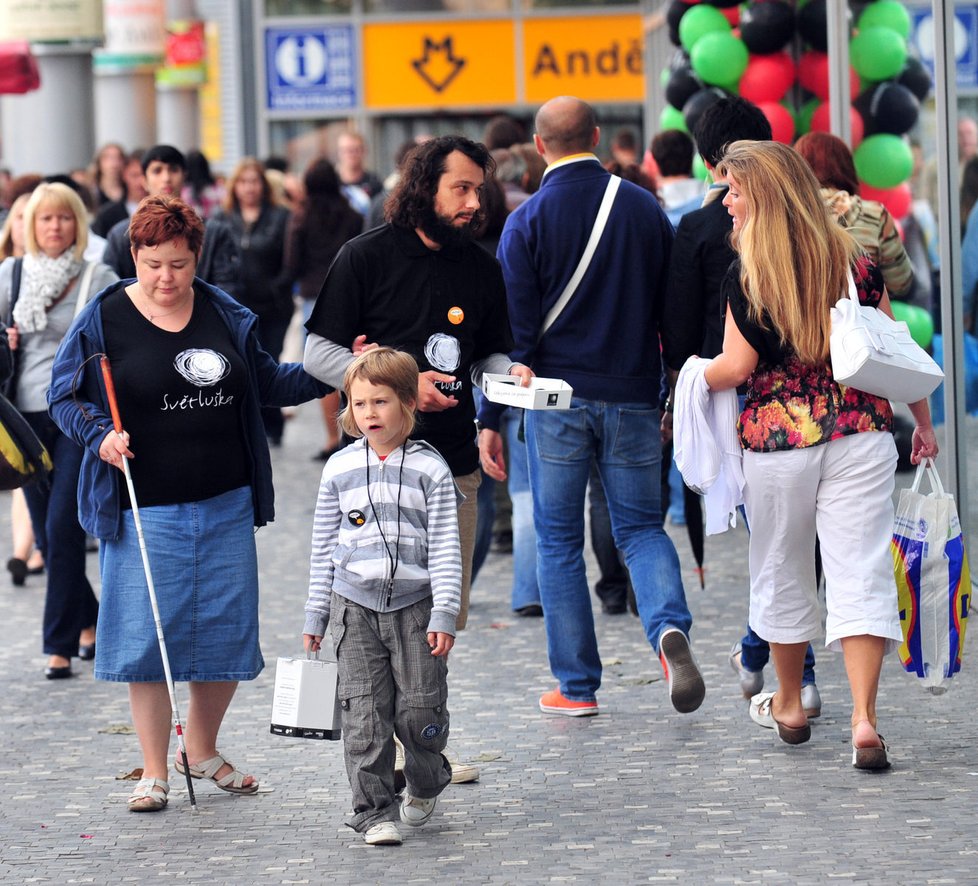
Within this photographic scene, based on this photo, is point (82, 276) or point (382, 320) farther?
point (82, 276)

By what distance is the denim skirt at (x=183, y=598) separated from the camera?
5664 mm

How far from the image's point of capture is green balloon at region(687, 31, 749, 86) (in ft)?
33.7

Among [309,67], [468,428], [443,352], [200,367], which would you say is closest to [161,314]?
[200,367]

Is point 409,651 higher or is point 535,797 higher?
point 409,651

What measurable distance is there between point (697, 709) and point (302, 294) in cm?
753

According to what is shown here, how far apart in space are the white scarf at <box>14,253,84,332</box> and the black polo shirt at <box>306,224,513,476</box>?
235cm

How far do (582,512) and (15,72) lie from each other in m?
8.48

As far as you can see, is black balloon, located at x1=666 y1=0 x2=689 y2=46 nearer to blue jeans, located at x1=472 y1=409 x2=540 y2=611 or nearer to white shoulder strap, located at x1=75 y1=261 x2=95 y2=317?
blue jeans, located at x1=472 y1=409 x2=540 y2=611

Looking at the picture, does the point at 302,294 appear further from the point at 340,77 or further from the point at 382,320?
the point at 340,77

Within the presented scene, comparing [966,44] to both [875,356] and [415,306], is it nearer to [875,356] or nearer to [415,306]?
[875,356]

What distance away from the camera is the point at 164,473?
5.66m

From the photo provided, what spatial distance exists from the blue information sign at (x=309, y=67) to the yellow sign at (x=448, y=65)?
486mm

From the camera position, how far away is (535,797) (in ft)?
18.5

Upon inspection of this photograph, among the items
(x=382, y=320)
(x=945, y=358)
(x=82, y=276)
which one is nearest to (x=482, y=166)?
(x=382, y=320)
